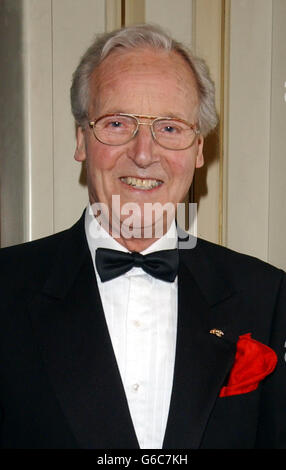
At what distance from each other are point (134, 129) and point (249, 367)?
1.83 feet

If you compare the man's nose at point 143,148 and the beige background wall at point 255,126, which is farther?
the beige background wall at point 255,126

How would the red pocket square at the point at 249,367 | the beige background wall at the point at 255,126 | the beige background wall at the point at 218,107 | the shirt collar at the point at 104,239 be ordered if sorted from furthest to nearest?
1. the beige background wall at the point at 255,126
2. the beige background wall at the point at 218,107
3. the shirt collar at the point at 104,239
4. the red pocket square at the point at 249,367

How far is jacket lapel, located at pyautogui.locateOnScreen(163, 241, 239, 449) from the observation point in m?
1.35

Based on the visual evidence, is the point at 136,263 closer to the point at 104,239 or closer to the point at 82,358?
the point at 104,239

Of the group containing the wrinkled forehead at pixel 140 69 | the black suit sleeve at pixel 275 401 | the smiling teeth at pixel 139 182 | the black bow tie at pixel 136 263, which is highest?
the wrinkled forehead at pixel 140 69

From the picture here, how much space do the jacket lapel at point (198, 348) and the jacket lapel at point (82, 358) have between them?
110 millimetres

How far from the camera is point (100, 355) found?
53.5 inches

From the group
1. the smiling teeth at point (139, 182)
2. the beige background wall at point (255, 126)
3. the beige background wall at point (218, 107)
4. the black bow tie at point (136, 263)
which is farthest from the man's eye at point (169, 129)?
the beige background wall at point (255, 126)

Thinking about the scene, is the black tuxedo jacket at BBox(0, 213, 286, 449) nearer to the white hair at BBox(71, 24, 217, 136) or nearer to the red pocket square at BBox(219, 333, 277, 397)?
the red pocket square at BBox(219, 333, 277, 397)

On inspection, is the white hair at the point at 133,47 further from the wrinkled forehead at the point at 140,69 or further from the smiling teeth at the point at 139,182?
the smiling teeth at the point at 139,182

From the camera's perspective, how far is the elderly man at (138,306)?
1.34 metres

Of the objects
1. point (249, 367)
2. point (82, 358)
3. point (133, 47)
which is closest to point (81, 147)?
point (133, 47)

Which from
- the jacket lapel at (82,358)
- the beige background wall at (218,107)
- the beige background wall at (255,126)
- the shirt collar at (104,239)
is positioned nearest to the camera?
the jacket lapel at (82,358)

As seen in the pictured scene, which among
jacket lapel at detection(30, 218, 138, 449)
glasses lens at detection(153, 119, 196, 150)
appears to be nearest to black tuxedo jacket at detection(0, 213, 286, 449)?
jacket lapel at detection(30, 218, 138, 449)
